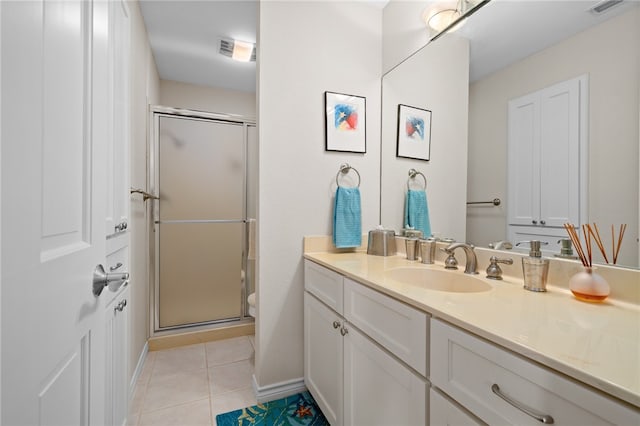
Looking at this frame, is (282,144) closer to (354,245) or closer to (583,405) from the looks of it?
(354,245)

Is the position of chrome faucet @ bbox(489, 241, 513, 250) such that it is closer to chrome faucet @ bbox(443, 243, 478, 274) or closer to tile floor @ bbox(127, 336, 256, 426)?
chrome faucet @ bbox(443, 243, 478, 274)

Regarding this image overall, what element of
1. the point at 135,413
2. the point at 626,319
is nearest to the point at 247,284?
the point at 135,413

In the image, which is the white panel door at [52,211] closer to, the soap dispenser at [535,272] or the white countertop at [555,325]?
the white countertop at [555,325]

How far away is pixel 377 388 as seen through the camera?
3.39ft

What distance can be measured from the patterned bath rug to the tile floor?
62 mm

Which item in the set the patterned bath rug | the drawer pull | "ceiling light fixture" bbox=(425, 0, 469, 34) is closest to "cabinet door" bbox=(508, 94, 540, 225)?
"ceiling light fixture" bbox=(425, 0, 469, 34)

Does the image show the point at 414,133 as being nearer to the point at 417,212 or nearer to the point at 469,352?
the point at 417,212

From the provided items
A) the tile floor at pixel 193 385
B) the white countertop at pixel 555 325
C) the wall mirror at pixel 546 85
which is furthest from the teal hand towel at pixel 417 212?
the tile floor at pixel 193 385

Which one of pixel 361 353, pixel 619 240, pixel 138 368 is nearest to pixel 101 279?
pixel 361 353

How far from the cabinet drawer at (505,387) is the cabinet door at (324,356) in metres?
0.60

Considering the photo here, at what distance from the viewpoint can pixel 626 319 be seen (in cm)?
Result: 73

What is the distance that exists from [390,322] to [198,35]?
2545mm

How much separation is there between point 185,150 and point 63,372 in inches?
92.2

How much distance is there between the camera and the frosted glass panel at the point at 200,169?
2561mm
